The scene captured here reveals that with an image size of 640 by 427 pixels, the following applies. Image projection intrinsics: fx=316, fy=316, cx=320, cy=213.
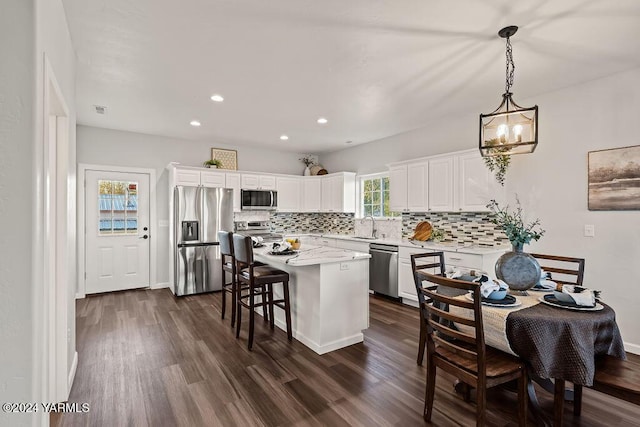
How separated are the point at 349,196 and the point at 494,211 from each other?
2.71 metres

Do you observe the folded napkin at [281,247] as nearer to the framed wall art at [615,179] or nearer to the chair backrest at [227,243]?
the chair backrest at [227,243]

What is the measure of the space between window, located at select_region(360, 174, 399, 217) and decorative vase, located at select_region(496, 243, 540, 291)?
10.9ft

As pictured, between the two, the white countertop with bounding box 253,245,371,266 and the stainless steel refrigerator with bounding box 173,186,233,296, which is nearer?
the white countertop with bounding box 253,245,371,266

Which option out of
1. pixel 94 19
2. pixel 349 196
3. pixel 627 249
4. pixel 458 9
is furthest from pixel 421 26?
pixel 349 196

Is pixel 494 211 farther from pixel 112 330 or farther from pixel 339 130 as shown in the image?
pixel 112 330

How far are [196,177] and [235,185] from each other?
0.70 metres

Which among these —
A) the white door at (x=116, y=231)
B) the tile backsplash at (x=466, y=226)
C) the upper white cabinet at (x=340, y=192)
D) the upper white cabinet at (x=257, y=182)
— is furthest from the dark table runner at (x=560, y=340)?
the white door at (x=116, y=231)

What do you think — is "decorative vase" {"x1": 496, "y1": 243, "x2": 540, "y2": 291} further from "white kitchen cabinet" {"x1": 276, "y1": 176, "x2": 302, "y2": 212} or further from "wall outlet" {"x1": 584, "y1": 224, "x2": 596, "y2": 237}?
"white kitchen cabinet" {"x1": 276, "y1": 176, "x2": 302, "y2": 212}

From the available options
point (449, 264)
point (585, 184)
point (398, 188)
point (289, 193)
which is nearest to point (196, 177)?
point (289, 193)

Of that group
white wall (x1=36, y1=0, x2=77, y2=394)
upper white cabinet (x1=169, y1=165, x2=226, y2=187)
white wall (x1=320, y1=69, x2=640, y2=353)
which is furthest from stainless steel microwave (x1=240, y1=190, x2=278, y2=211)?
white wall (x1=320, y1=69, x2=640, y2=353)

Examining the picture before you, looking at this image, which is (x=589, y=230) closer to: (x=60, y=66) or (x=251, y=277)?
(x=251, y=277)

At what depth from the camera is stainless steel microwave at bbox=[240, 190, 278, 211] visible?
18.8 feet

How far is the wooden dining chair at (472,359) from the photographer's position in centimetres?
167

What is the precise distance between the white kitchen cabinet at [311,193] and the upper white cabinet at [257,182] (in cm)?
74
